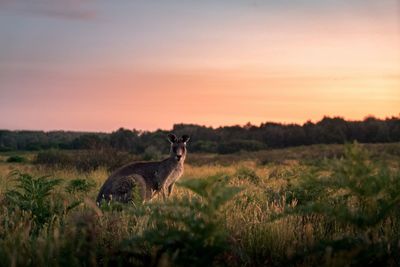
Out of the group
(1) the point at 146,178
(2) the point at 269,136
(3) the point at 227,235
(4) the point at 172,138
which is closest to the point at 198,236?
(3) the point at 227,235

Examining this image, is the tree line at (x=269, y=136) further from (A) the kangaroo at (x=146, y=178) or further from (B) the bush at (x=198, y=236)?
A: (B) the bush at (x=198, y=236)

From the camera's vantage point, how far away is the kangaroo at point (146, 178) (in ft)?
34.9

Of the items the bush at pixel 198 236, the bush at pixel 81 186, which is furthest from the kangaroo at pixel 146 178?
the bush at pixel 198 236

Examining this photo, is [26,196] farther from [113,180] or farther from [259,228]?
[259,228]

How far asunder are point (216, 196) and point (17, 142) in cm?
8226

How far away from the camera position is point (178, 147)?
45.4ft

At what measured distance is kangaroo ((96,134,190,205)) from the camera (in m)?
10.6

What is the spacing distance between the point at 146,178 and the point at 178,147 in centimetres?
200

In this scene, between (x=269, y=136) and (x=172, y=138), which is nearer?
(x=172, y=138)

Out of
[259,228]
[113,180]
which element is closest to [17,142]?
[113,180]

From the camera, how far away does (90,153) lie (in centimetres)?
2688

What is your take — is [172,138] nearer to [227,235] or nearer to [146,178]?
[146,178]

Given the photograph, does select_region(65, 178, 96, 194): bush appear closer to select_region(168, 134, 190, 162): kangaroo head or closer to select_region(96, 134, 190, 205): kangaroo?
select_region(96, 134, 190, 205): kangaroo

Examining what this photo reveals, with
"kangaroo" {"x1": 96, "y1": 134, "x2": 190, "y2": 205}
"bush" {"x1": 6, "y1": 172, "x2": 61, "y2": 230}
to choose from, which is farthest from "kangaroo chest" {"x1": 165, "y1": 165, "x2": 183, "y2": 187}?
"bush" {"x1": 6, "y1": 172, "x2": 61, "y2": 230}
